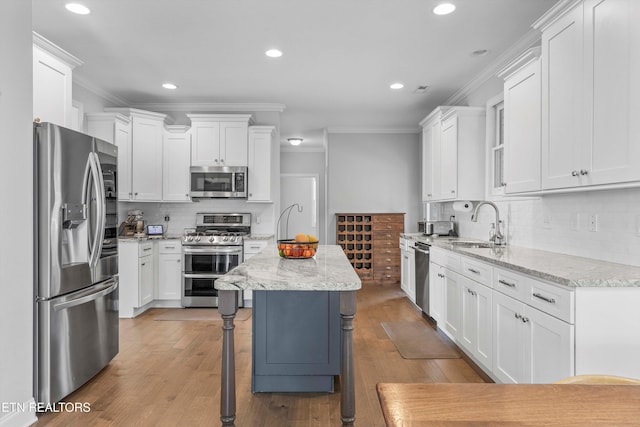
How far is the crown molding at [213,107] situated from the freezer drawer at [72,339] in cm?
321

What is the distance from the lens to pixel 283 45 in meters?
3.75

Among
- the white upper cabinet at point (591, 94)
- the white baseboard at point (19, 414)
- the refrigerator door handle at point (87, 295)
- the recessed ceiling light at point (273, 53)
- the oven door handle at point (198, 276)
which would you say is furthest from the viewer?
the oven door handle at point (198, 276)

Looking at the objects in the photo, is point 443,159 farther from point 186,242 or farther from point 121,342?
point 121,342

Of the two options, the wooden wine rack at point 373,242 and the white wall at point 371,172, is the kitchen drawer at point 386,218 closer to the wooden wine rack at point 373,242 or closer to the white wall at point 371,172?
the wooden wine rack at point 373,242

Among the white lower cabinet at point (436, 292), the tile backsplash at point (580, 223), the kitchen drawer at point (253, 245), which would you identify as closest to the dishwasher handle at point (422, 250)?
the white lower cabinet at point (436, 292)

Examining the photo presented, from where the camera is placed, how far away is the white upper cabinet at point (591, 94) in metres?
1.99

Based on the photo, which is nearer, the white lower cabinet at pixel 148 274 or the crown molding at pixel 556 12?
the crown molding at pixel 556 12

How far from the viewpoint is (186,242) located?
513cm

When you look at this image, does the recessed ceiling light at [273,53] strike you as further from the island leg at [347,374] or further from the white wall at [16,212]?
the island leg at [347,374]

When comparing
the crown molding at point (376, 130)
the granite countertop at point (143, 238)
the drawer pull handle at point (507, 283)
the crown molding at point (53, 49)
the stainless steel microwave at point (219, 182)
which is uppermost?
the crown molding at point (376, 130)

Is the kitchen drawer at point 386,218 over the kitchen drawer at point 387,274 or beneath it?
over

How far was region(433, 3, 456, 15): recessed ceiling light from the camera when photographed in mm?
3018

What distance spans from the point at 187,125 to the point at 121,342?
3141mm

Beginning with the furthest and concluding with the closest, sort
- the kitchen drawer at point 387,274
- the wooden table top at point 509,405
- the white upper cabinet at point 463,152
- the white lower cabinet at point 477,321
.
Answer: the kitchen drawer at point 387,274 → the white upper cabinet at point 463,152 → the white lower cabinet at point 477,321 → the wooden table top at point 509,405
